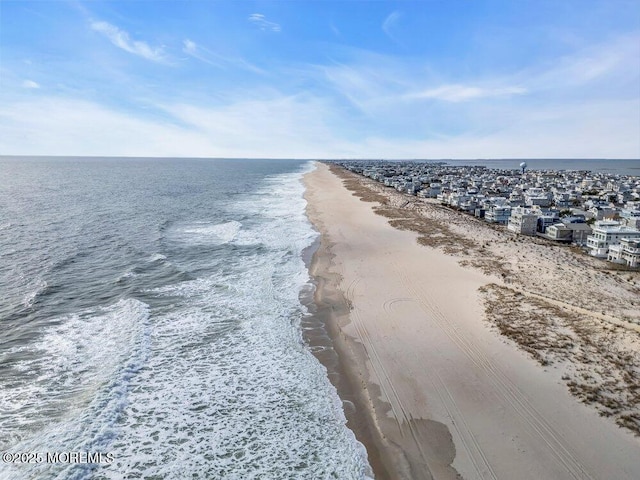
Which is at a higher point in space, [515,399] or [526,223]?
[526,223]

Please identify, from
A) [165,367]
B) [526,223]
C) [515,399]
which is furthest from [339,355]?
[526,223]

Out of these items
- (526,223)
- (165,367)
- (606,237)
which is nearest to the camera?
(165,367)

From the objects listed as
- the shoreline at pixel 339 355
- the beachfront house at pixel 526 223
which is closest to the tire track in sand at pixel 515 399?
the shoreline at pixel 339 355

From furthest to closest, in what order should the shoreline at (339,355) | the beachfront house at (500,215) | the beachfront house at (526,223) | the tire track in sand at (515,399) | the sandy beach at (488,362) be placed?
the beachfront house at (500,215)
the beachfront house at (526,223)
the shoreline at (339,355)
the sandy beach at (488,362)
the tire track in sand at (515,399)

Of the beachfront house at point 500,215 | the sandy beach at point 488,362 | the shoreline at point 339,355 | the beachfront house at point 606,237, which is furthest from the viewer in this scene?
the beachfront house at point 500,215

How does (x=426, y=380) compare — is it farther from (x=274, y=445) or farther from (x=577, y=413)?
(x=274, y=445)

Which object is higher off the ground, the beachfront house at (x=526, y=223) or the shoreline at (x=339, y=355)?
the beachfront house at (x=526, y=223)

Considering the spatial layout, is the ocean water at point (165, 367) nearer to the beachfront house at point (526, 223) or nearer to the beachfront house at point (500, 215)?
the beachfront house at point (526, 223)

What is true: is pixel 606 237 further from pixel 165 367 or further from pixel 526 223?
pixel 165 367
